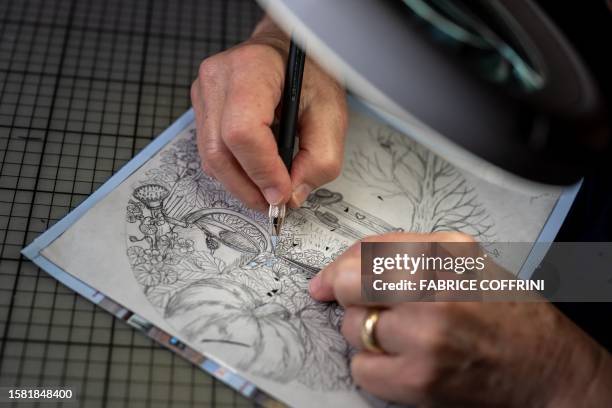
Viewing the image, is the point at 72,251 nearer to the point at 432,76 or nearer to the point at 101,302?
the point at 101,302

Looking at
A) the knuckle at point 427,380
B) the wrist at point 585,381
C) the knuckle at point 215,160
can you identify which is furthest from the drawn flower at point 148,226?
the wrist at point 585,381

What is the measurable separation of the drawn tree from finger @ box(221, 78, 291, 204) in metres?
0.17

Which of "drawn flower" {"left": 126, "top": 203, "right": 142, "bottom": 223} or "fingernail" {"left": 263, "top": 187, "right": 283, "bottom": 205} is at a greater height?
"fingernail" {"left": 263, "top": 187, "right": 283, "bottom": 205}

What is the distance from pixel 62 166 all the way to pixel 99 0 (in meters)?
0.39

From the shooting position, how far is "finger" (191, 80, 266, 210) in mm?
822

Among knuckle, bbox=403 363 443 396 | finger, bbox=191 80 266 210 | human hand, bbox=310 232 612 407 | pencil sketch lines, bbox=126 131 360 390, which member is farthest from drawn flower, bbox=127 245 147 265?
knuckle, bbox=403 363 443 396

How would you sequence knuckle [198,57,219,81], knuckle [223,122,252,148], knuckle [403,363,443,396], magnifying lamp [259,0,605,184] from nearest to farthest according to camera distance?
magnifying lamp [259,0,605,184], knuckle [403,363,443,396], knuckle [223,122,252,148], knuckle [198,57,219,81]

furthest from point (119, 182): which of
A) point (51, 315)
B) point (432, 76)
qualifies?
point (432, 76)

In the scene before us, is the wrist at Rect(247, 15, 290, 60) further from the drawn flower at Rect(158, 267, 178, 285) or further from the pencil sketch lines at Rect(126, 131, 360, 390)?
the drawn flower at Rect(158, 267, 178, 285)

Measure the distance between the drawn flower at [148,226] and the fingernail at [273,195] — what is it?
15 centimetres

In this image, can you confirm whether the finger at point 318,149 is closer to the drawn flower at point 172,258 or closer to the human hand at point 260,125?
the human hand at point 260,125

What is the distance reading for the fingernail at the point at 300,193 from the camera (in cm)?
84

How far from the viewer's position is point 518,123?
41cm

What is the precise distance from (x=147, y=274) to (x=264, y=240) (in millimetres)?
152
